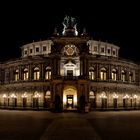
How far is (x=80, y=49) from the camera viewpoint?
2739 inches

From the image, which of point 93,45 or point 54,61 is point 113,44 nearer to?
point 93,45

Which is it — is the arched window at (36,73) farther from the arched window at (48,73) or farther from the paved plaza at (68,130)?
the paved plaza at (68,130)

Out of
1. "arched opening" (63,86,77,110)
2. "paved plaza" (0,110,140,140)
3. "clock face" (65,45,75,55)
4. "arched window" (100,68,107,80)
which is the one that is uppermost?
"clock face" (65,45,75,55)

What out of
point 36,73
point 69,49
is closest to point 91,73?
point 69,49

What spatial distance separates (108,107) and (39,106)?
18.1m

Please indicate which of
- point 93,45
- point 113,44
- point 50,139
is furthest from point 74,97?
point 50,139

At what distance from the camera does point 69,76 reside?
223 ft

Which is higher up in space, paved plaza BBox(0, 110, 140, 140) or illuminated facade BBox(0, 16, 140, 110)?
illuminated facade BBox(0, 16, 140, 110)

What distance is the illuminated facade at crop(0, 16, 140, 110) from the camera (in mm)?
68438

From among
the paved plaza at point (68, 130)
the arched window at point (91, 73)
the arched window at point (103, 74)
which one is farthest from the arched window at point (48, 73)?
the paved plaza at point (68, 130)

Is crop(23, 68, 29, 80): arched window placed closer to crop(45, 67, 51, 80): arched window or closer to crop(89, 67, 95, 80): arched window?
crop(45, 67, 51, 80): arched window

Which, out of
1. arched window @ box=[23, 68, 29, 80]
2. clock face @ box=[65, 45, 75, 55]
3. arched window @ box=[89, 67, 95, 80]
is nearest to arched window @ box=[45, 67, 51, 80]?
arched window @ box=[23, 68, 29, 80]

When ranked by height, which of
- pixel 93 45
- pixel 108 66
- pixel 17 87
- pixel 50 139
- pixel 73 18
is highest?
pixel 73 18

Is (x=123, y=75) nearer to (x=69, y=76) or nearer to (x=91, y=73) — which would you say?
(x=91, y=73)
